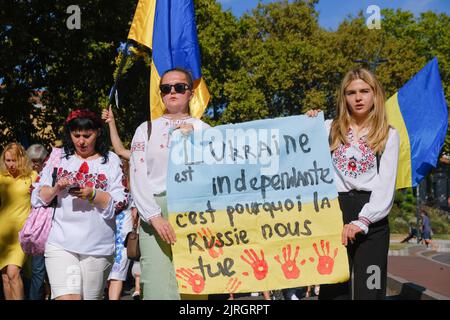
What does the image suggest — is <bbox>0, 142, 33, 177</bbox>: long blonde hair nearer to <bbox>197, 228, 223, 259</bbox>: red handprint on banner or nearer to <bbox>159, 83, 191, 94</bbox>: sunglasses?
<bbox>159, 83, 191, 94</bbox>: sunglasses

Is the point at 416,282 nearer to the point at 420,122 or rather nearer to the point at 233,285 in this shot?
the point at 420,122

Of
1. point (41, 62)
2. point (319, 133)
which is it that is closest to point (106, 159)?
point (319, 133)

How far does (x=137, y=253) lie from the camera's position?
4.43 meters

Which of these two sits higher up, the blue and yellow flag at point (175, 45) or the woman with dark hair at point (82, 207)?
the blue and yellow flag at point (175, 45)

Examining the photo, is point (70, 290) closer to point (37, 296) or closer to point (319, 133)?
point (319, 133)

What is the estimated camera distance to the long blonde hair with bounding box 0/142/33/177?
718 cm

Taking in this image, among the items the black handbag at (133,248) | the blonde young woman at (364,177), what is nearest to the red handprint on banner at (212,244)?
the black handbag at (133,248)

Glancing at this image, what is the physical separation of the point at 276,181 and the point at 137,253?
998 mm

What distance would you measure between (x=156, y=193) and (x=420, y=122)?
421cm

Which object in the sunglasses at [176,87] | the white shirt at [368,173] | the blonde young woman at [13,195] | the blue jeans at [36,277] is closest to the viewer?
the white shirt at [368,173]

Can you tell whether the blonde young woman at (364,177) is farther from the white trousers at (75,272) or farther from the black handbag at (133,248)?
the white trousers at (75,272)

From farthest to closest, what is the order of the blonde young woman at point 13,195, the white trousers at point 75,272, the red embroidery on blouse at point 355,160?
the blonde young woman at point 13,195 → the white trousers at point 75,272 → the red embroidery on blouse at point 355,160

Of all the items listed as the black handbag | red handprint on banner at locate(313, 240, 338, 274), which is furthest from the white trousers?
red handprint on banner at locate(313, 240, 338, 274)

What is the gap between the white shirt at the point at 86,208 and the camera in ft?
14.6
